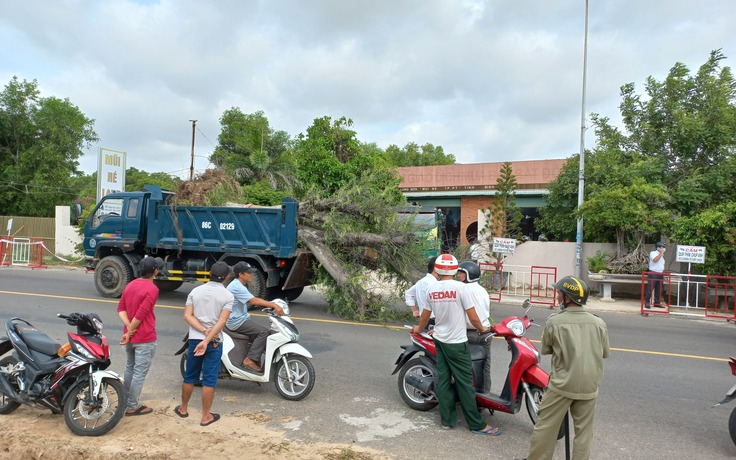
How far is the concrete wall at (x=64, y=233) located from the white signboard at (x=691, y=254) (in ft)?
83.8

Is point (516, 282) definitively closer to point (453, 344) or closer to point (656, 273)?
point (656, 273)

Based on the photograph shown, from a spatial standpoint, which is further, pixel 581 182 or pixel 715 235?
pixel 581 182

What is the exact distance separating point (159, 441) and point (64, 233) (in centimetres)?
2507

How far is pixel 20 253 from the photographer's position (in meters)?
22.4

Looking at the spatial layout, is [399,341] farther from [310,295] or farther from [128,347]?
[310,295]

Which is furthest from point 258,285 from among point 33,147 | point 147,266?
point 33,147

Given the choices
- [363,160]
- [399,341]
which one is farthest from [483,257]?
[399,341]

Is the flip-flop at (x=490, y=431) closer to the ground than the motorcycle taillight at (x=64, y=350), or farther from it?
closer to the ground

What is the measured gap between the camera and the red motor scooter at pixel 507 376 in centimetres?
Result: 465

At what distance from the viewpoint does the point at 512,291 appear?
16156mm

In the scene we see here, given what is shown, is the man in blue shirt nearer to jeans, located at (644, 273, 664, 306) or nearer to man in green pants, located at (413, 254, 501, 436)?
man in green pants, located at (413, 254, 501, 436)

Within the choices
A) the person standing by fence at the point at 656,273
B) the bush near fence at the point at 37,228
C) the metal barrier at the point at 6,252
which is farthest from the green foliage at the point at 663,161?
the bush near fence at the point at 37,228

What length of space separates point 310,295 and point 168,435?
31.1 feet

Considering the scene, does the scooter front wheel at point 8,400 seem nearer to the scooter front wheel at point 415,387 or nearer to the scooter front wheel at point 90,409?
the scooter front wheel at point 90,409
